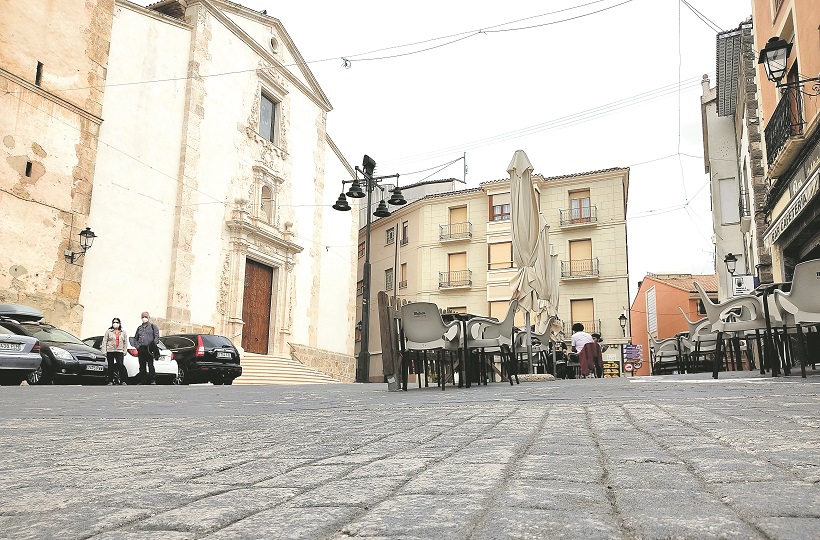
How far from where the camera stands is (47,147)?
16484 mm

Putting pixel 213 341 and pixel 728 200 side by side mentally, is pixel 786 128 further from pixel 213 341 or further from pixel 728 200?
pixel 728 200

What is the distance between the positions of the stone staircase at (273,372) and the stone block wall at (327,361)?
1.29m

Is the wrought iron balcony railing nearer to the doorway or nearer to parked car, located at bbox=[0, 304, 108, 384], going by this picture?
the doorway

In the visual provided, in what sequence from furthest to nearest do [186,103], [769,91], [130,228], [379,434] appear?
[186,103] < [130,228] < [769,91] < [379,434]

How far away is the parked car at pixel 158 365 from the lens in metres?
15.1

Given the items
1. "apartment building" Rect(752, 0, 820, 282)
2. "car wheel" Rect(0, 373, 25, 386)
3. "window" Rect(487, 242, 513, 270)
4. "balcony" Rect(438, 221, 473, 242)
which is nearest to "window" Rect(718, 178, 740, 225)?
"apartment building" Rect(752, 0, 820, 282)

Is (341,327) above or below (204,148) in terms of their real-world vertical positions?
below

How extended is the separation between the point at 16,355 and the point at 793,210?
1371 centimetres

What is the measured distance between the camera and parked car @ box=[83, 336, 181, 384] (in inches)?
594

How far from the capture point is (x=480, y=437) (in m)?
2.61

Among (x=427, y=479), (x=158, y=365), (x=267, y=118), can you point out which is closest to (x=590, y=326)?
(x=267, y=118)

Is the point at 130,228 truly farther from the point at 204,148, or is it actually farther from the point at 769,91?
the point at 769,91

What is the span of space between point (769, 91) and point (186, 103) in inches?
645

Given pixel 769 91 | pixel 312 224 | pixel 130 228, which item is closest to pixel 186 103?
pixel 130 228
